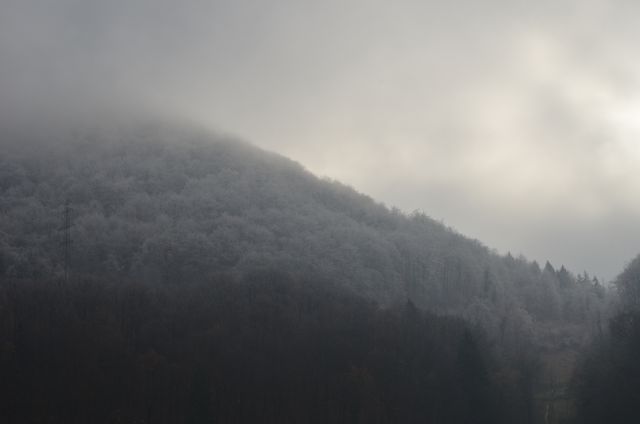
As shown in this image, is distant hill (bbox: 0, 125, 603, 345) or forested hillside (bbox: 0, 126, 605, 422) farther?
distant hill (bbox: 0, 125, 603, 345)

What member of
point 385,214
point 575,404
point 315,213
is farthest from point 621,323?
point 385,214

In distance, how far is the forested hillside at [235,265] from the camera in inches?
3686

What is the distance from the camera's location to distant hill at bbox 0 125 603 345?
130 meters

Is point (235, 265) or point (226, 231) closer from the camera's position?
point (235, 265)

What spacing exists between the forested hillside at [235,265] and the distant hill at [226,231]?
1.53 feet

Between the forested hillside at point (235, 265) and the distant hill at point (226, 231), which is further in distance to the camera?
the distant hill at point (226, 231)

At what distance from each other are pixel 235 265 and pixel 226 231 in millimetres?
12394

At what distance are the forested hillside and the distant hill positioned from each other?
1.53ft

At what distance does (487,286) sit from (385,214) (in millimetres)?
35721

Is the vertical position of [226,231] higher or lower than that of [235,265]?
higher

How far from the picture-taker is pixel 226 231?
14312 cm

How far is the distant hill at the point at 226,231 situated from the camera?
130000 mm

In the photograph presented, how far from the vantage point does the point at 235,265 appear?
5236 inches

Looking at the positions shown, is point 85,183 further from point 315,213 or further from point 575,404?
point 575,404
